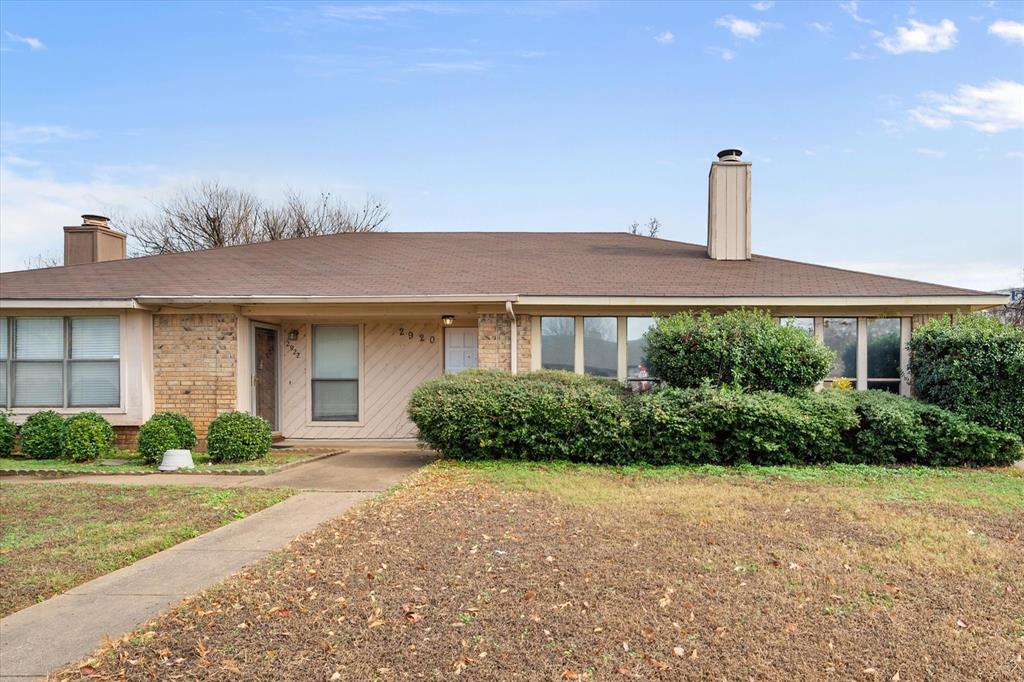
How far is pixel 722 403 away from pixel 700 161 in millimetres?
8169

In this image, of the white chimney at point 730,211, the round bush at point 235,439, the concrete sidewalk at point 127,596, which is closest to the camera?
the concrete sidewalk at point 127,596

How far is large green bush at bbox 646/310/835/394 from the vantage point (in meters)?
9.80

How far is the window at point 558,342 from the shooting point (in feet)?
38.4

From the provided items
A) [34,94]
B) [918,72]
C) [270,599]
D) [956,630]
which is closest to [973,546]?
[956,630]

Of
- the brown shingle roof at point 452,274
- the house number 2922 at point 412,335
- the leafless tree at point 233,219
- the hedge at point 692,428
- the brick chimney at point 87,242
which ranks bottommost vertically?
the hedge at point 692,428

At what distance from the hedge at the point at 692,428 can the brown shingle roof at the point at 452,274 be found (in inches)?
89.7

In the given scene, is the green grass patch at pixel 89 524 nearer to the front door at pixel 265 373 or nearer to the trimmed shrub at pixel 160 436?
the trimmed shrub at pixel 160 436

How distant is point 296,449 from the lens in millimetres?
11773

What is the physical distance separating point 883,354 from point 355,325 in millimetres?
9535

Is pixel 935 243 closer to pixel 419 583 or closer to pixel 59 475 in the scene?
pixel 419 583

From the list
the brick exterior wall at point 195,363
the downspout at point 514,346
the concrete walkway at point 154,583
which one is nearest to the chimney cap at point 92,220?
the brick exterior wall at point 195,363

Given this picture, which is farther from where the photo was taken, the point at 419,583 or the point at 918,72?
the point at 918,72

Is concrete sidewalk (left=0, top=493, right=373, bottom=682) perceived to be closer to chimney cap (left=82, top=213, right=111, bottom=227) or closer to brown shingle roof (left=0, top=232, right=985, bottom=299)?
brown shingle roof (left=0, top=232, right=985, bottom=299)

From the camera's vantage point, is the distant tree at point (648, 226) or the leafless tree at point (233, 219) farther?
the distant tree at point (648, 226)
